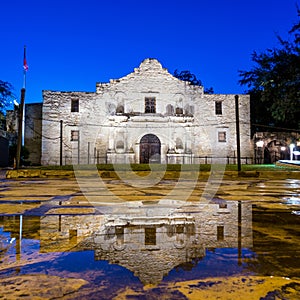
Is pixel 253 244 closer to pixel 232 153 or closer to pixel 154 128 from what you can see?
pixel 154 128

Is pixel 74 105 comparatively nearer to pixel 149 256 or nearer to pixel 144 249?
pixel 144 249

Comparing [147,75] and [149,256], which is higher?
[147,75]

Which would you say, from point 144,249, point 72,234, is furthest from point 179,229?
point 72,234

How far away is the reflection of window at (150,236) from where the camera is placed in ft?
6.45

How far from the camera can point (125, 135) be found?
21703mm

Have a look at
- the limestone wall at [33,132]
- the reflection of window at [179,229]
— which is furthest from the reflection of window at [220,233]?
the limestone wall at [33,132]

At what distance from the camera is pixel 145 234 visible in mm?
2191

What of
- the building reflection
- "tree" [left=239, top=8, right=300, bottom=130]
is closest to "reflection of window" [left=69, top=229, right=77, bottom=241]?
the building reflection

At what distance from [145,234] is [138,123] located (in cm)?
2000

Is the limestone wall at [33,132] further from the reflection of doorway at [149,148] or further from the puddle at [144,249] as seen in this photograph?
the puddle at [144,249]

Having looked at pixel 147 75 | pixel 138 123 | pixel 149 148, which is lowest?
pixel 149 148

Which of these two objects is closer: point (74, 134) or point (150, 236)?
point (150, 236)

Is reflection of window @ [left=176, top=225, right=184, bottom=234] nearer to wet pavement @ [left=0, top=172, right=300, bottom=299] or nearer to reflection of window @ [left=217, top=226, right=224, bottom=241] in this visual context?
wet pavement @ [left=0, top=172, right=300, bottom=299]

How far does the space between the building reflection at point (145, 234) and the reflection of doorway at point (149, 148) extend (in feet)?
62.2
